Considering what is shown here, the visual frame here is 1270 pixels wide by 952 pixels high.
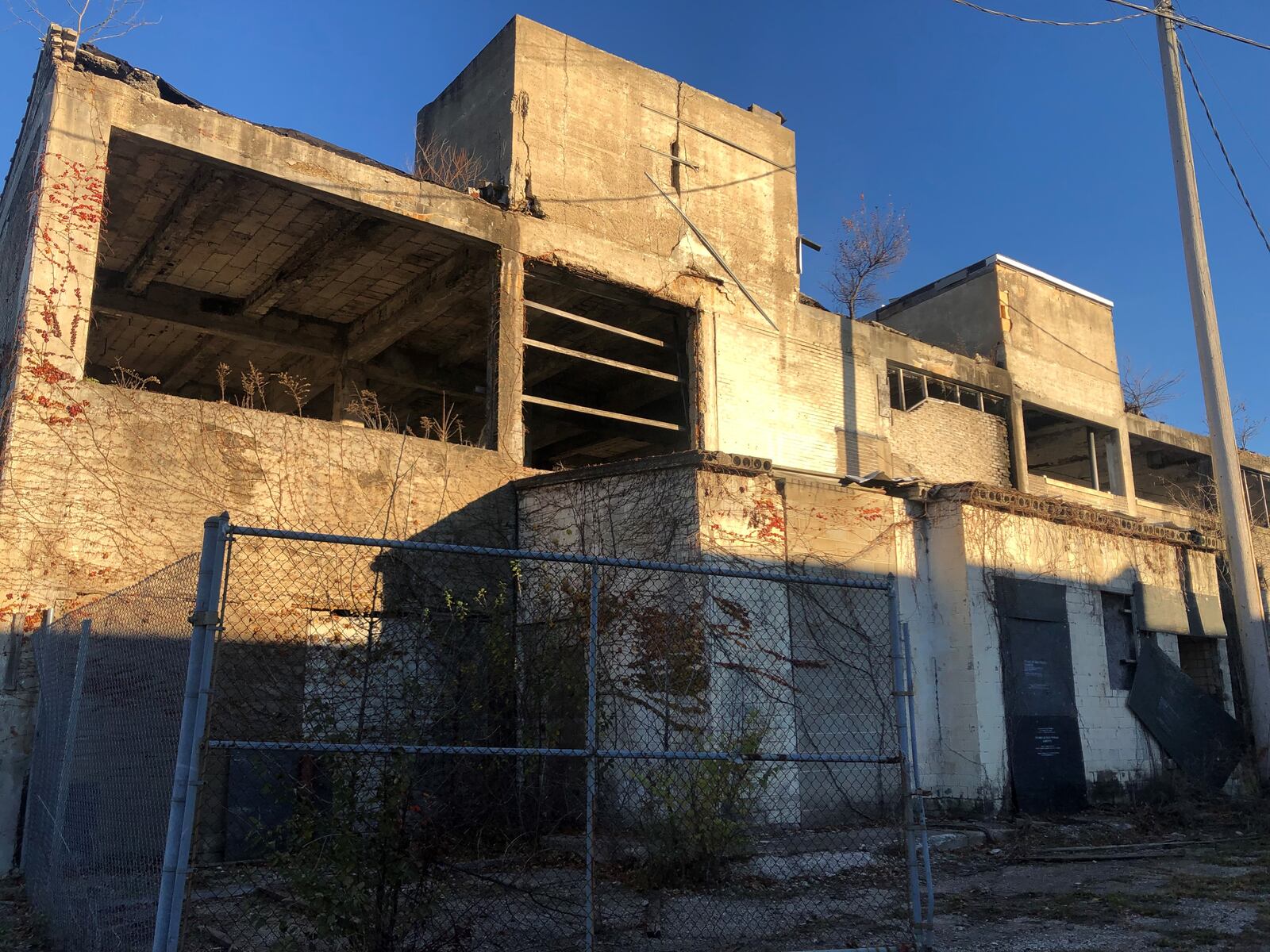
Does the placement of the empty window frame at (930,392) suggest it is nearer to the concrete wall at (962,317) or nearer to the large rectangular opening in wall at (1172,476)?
the concrete wall at (962,317)

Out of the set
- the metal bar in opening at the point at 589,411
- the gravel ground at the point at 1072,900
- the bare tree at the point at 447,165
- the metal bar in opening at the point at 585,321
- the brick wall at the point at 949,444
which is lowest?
the gravel ground at the point at 1072,900

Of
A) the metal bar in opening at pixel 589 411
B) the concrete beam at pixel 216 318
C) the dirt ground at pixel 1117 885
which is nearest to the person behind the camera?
the dirt ground at pixel 1117 885

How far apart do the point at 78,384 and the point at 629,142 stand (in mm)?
7607

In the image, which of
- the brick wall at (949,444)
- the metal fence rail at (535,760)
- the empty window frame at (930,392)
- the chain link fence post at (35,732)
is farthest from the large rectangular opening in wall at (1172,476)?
the chain link fence post at (35,732)

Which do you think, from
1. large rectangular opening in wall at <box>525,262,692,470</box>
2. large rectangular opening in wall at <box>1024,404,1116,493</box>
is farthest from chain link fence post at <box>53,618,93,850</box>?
large rectangular opening in wall at <box>1024,404,1116,493</box>

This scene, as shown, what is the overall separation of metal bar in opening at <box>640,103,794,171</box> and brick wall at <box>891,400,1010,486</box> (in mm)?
4123

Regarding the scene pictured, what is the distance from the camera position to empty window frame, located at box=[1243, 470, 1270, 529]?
2212 centimetres

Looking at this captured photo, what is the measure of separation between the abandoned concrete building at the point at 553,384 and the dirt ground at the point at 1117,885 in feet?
3.38

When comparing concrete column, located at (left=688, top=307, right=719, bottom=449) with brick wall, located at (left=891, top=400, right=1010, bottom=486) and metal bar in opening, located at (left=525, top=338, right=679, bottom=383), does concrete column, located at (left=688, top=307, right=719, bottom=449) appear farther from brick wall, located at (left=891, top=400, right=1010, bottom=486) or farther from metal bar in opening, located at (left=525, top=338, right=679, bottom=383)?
brick wall, located at (left=891, top=400, right=1010, bottom=486)

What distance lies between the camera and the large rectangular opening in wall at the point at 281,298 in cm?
1161

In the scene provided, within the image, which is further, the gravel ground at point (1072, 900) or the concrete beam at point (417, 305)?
the concrete beam at point (417, 305)

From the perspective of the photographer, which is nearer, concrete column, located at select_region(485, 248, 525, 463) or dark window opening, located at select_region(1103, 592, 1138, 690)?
concrete column, located at select_region(485, 248, 525, 463)

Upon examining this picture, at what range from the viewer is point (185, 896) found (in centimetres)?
408

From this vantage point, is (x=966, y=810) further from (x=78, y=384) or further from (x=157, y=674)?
(x=78, y=384)
